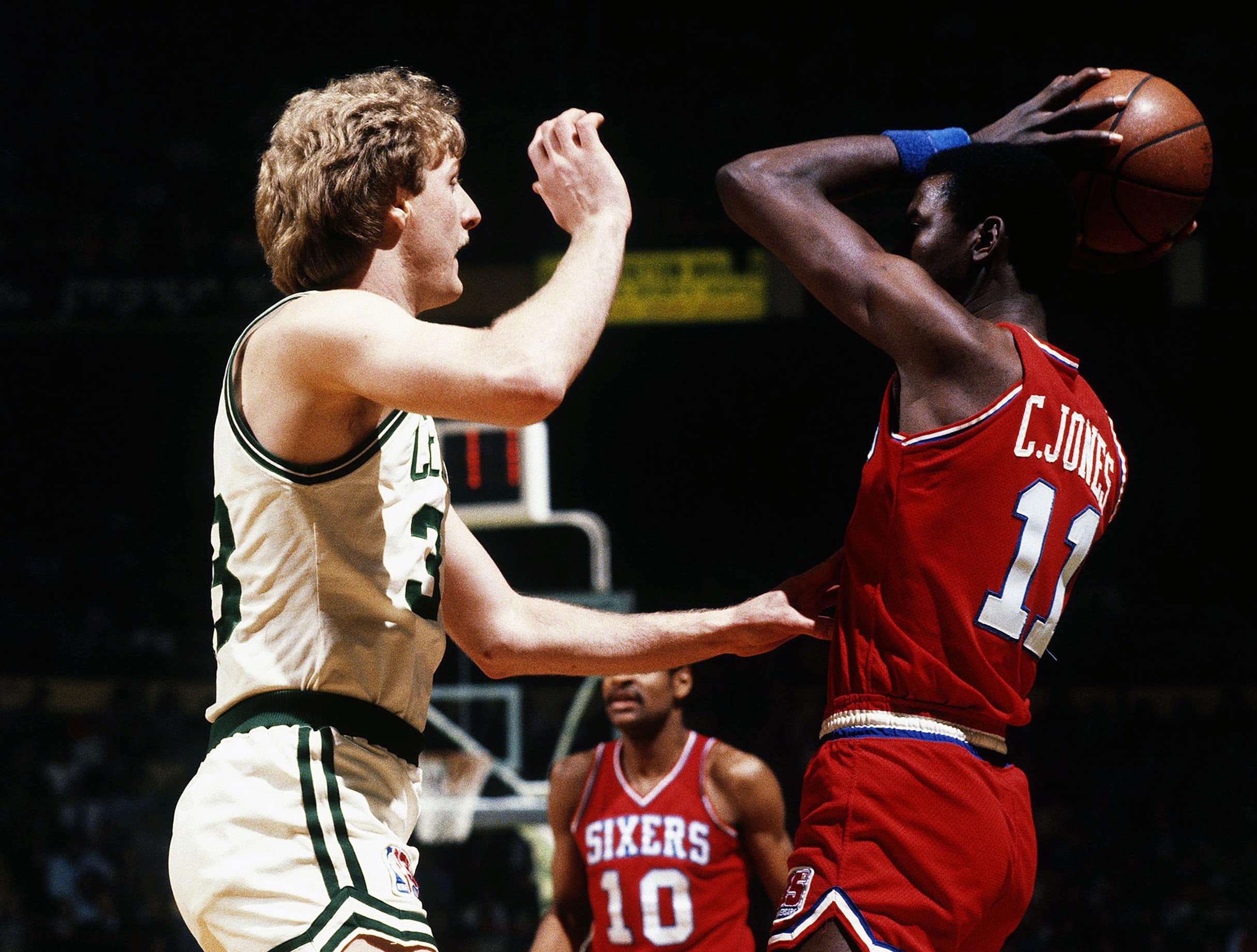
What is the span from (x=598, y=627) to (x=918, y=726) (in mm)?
674

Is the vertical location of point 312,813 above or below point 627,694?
above

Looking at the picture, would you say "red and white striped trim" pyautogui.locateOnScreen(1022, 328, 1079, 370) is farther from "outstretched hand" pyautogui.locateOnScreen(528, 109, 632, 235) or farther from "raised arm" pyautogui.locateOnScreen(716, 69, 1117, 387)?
"outstretched hand" pyautogui.locateOnScreen(528, 109, 632, 235)

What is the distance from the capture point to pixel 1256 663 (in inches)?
458

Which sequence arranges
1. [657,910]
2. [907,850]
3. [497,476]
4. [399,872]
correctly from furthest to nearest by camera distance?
[497,476] < [657,910] < [907,850] < [399,872]

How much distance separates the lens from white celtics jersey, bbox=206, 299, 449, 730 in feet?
6.79

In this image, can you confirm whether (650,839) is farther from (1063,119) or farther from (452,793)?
(452,793)

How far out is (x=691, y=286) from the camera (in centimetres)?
1166

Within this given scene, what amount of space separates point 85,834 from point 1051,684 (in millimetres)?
8423

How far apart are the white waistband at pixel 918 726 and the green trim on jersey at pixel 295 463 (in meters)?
0.97

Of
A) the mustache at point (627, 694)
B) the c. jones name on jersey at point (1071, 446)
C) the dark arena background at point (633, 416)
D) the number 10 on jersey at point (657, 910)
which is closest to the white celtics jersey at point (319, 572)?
the c. jones name on jersey at point (1071, 446)

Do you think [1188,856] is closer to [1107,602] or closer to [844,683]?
[1107,602]

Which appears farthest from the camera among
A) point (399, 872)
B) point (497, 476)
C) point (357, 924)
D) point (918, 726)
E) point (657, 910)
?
point (497, 476)

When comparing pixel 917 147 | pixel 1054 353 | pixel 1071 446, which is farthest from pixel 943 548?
pixel 917 147

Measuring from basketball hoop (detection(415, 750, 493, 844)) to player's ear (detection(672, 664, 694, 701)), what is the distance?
3.33 m
